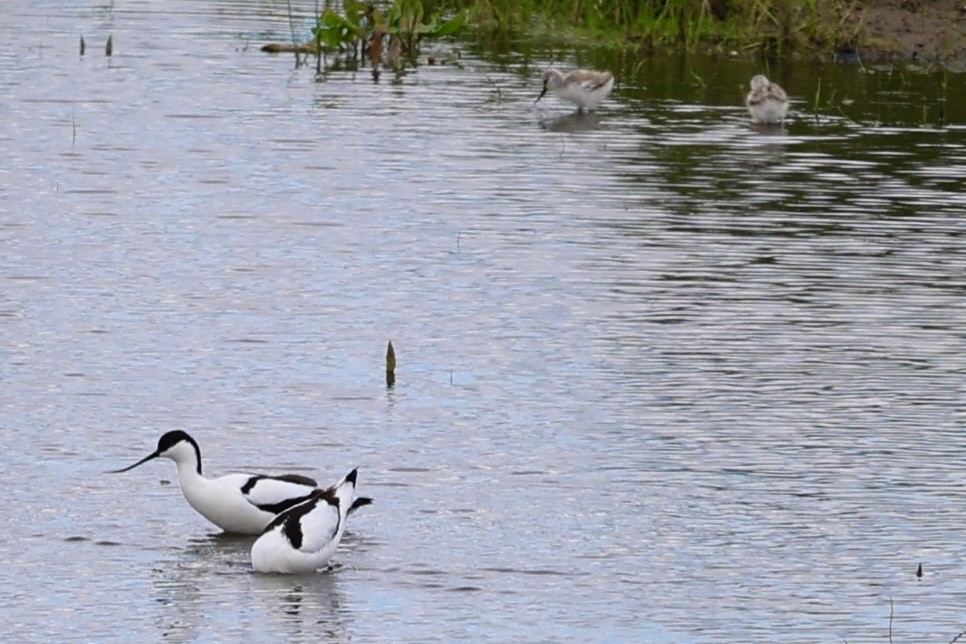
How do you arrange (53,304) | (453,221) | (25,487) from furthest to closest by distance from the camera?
(453,221)
(53,304)
(25,487)

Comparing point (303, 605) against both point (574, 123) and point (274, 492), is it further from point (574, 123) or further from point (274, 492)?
point (574, 123)

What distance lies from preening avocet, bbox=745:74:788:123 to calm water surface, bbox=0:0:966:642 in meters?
0.23

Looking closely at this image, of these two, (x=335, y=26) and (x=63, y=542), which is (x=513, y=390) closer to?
(x=63, y=542)

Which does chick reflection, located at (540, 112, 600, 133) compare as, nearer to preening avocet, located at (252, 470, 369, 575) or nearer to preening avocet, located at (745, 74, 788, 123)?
preening avocet, located at (745, 74, 788, 123)

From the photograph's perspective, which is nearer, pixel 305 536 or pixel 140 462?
pixel 305 536

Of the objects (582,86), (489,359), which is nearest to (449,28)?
(582,86)

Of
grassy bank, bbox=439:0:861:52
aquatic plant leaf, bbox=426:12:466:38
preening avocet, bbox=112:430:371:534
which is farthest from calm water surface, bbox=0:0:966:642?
grassy bank, bbox=439:0:861:52

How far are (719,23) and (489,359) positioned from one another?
16318mm

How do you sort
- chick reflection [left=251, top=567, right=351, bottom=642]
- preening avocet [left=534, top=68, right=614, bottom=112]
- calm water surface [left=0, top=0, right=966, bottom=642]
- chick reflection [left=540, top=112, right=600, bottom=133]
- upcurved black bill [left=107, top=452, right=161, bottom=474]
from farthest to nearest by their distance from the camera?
preening avocet [left=534, top=68, right=614, bottom=112] < chick reflection [left=540, top=112, right=600, bottom=133] < upcurved black bill [left=107, top=452, right=161, bottom=474] < calm water surface [left=0, top=0, right=966, bottom=642] < chick reflection [left=251, top=567, right=351, bottom=642]

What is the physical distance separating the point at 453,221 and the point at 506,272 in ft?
5.83

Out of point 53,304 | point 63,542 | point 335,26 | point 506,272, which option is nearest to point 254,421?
point 63,542

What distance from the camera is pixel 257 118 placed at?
20.8 metres

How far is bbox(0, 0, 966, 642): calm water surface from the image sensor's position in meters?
8.47

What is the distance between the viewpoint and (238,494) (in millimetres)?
9070
